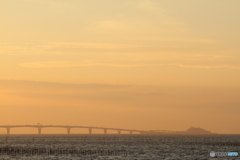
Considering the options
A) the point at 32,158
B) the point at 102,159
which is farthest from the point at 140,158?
the point at 32,158

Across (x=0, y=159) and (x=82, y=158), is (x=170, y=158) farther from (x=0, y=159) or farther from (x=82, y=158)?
(x=0, y=159)

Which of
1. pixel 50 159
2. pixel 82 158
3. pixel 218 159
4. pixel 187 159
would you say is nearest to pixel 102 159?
pixel 82 158

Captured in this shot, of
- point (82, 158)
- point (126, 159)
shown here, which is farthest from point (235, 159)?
point (82, 158)

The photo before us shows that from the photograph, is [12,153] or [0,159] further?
[12,153]

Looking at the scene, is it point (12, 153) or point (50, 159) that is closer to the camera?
point (50, 159)

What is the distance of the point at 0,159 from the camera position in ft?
271

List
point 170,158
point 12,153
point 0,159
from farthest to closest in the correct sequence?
point 12,153 < point 170,158 < point 0,159

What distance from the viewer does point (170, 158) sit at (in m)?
88.7

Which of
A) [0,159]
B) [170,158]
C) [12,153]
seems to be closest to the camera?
[0,159]

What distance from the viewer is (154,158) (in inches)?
3465

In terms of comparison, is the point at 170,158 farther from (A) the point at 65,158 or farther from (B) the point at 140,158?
(A) the point at 65,158

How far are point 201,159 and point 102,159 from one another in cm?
1925

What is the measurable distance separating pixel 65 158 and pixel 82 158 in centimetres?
333

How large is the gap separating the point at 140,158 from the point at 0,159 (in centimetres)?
2661
